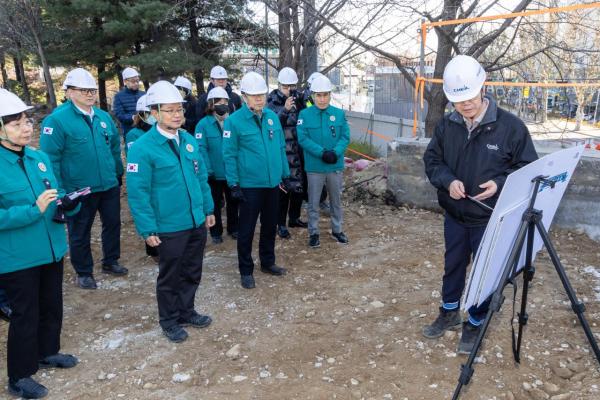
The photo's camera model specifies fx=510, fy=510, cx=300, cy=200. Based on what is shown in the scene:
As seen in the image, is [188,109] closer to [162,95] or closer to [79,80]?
[79,80]

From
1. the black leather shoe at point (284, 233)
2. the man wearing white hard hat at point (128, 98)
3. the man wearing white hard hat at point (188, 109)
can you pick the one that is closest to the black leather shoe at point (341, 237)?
the black leather shoe at point (284, 233)

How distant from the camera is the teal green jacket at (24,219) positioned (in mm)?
2992

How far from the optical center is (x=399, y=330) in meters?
3.99

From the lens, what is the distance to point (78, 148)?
15.6 feet

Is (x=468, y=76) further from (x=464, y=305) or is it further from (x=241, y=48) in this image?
(x=241, y=48)

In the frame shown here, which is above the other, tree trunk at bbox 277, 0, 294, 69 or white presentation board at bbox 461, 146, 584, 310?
tree trunk at bbox 277, 0, 294, 69

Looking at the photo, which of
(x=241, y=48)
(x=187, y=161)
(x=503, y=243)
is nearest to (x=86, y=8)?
(x=241, y=48)

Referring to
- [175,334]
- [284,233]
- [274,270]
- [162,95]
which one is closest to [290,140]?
[284,233]

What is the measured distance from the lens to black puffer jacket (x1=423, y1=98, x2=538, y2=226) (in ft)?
10.4

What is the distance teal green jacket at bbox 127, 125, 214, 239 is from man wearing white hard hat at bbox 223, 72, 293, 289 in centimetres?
88

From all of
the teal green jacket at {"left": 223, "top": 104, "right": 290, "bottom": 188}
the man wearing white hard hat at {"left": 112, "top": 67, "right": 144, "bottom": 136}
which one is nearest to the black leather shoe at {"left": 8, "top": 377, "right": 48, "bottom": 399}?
the teal green jacket at {"left": 223, "top": 104, "right": 290, "bottom": 188}

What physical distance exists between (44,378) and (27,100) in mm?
24092

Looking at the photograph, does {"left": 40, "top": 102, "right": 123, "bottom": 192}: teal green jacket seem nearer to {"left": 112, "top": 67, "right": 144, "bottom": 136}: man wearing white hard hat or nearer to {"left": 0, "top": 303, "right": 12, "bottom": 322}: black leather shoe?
{"left": 0, "top": 303, "right": 12, "bottom": 322}: black leather shoe

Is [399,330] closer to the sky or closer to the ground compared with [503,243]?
closer to the ground
